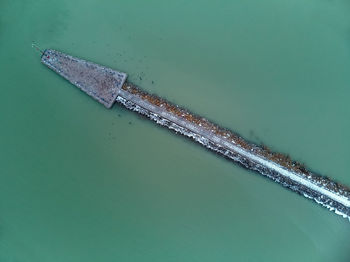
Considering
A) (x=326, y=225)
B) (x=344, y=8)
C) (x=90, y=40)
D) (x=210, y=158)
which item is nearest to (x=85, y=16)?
(x=90, y=40)

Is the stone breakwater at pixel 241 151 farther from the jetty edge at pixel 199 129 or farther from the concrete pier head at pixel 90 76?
the concrete pier head at pixel 90 76

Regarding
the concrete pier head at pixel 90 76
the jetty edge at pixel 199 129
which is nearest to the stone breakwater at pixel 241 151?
the jetty edge at pixel 199 129

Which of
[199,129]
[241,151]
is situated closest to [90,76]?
[199,129]

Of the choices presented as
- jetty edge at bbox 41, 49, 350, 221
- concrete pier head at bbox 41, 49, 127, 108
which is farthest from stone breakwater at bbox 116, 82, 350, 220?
concrete pier head at bbox 41, 49, 127, 108

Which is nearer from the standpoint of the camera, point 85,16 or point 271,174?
point 271,174

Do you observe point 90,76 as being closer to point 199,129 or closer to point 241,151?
point 199,129

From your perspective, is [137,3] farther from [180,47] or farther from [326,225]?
[326,225]

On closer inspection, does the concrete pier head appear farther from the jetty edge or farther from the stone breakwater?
the stone breakwater
